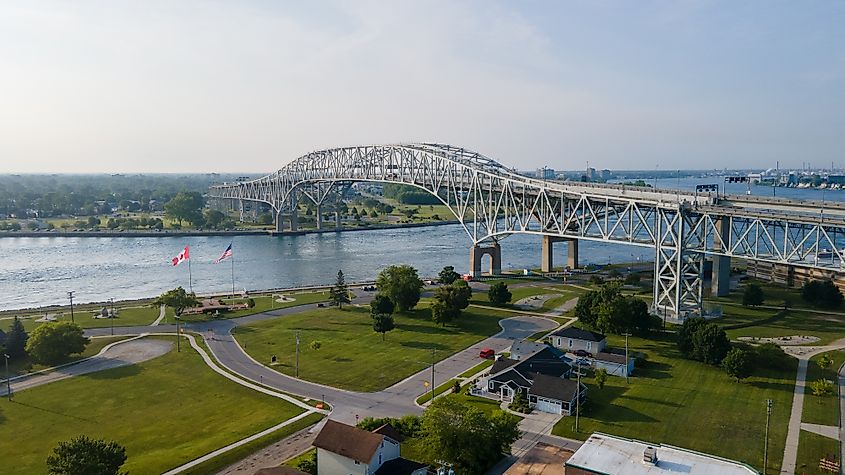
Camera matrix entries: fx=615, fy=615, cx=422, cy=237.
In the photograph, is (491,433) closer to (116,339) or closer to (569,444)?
(569,444)

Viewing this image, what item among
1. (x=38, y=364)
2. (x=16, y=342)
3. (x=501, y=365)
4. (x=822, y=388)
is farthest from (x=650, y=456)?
(x=16, y=342)

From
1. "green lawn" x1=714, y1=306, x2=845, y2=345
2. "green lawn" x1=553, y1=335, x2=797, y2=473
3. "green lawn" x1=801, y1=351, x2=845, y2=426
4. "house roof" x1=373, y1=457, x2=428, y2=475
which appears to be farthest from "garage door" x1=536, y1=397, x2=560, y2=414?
"green lawn" x1=714, y1=306, x2=845, y2=345

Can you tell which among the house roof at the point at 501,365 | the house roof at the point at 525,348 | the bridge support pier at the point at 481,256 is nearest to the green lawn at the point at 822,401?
the house roof at the point at 525,348

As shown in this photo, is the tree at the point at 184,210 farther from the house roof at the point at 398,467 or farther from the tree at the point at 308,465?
the house roof at the point at 398,467

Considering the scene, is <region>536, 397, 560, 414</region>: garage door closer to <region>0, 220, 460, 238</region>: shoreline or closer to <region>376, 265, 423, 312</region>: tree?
<region>376, 265, 423, 312</region>: tree

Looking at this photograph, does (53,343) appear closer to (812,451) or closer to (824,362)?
(812,451)

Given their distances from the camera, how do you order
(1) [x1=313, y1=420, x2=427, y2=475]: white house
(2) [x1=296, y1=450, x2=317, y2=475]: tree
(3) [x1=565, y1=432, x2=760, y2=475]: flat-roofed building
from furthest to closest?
(2) [x1=296, y1=450, x2=317, y2=475]: tree, (1) [x1=313, y1=420, x2=427, y2=475]: white house, (3) [x1=565, y1=432, x2=760, y2=475]: flat-roofed building

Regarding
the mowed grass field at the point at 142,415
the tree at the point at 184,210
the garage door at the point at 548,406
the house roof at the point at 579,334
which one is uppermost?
the tree at the point at 184,210
